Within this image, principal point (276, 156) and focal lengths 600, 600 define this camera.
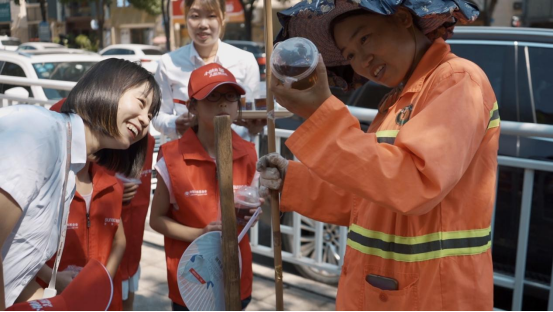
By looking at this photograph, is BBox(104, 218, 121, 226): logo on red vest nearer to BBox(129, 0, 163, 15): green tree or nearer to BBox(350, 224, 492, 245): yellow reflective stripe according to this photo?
BBox(350, 224, 492, 245): yellow reflective stripe

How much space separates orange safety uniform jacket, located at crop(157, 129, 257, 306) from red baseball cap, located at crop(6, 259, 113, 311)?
146 cm

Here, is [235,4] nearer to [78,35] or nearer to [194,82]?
[78,35]

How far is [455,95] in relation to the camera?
1.46 m

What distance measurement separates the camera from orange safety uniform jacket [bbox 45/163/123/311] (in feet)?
8.69

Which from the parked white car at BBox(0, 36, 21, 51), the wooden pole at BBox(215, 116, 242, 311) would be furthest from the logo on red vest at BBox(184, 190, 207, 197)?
the parked white car at BBox(0, 36, 21, 51)

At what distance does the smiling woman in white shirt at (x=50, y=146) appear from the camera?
1655 mm

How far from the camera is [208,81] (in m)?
2.85

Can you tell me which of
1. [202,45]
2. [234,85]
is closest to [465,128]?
[234,85]

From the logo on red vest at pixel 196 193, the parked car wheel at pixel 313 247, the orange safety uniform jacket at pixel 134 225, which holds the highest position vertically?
the logo on red vest at pixel 196 193

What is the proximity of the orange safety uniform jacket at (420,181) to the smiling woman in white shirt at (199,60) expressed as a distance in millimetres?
1734

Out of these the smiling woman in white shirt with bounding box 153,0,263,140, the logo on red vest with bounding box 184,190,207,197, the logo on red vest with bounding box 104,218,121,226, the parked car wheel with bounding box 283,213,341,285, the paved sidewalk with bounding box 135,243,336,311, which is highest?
the smiling woman in white shirt with bounding box 153,0,263,140

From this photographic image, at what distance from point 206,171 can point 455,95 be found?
1.61 metres

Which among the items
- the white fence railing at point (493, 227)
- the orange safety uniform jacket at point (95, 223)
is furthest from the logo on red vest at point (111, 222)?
the white fence railing at point (493, 227)

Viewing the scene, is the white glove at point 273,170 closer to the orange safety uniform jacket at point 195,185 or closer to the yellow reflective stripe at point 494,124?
the yellow reflective stripe at point 494,124
